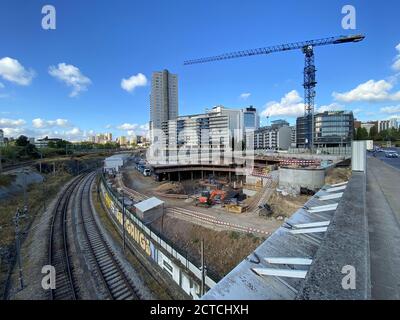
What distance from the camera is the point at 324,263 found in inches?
110

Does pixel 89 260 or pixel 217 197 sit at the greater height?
pixel 217 197

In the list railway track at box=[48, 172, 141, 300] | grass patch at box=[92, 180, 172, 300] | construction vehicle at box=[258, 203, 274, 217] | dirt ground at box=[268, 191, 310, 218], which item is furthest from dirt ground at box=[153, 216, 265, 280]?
dirt ground at box=[268, 191, 310, 218]

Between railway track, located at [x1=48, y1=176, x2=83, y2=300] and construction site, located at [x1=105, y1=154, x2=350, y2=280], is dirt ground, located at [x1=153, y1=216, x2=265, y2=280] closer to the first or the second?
construction site, located at [x1=105, y1=154, x2=350, y2=280]

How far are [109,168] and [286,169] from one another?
139ft

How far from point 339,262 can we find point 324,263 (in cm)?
19

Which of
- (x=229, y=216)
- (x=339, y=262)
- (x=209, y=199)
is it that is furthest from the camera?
(x=209, y=199)

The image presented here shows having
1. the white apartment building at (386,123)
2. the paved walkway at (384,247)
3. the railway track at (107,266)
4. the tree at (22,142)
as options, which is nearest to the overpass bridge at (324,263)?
Result: the paved walkway at (384,247)

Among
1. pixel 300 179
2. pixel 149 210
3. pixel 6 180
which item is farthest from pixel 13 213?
pixel 300 179

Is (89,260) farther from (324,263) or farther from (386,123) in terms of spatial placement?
(386,123)

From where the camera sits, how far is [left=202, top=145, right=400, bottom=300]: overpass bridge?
241 centimetres

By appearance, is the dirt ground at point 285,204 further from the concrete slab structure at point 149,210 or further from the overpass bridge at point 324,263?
the overpass bridge at point 324,263

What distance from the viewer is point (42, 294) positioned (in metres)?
11.2

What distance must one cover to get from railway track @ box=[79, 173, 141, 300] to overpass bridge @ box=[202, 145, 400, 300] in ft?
31.0
